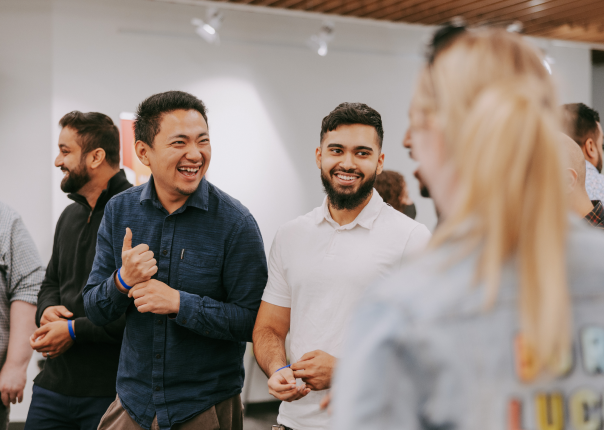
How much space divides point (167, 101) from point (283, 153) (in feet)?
11.0

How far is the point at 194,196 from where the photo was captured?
6.96 feet

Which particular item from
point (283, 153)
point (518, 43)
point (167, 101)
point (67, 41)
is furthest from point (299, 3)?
point (518, 43)

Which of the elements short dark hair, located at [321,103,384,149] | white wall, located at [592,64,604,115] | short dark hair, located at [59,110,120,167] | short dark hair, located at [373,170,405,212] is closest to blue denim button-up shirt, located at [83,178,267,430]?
short dark hair, located at [321,103,384,149]

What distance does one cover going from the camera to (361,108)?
6.67 ft

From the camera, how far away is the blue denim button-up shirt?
1.97 meters

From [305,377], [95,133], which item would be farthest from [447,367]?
[95,133]

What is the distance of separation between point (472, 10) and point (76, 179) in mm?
4367

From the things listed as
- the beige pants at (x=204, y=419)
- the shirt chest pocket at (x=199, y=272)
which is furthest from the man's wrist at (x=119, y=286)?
the beige pants at (x=204, y=419)

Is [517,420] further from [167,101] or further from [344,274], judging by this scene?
[167,101]

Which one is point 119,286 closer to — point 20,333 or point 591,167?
point 20,333

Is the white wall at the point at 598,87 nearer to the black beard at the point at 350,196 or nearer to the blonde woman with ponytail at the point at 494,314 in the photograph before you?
the black beard at the point at 350,196

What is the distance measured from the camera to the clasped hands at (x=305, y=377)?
169 cm

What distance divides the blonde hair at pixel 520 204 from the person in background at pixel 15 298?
2.40 metres

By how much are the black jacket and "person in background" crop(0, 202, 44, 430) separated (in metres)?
0.08
